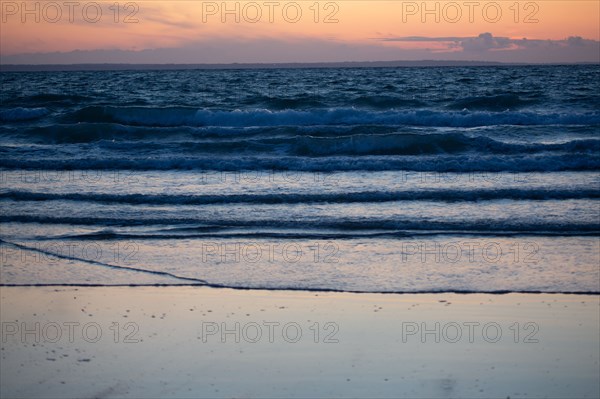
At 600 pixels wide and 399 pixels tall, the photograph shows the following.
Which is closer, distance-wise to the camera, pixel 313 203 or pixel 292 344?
pixel 292 344

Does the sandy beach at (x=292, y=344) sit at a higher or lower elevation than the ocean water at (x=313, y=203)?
lower

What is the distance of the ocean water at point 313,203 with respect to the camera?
23.8ft

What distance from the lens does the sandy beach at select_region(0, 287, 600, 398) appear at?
14.8 ft

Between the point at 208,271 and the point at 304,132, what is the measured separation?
42.8 feet

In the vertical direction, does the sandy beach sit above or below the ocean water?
below

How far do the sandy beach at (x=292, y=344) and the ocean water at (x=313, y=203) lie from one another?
49cm

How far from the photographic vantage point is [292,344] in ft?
17.1

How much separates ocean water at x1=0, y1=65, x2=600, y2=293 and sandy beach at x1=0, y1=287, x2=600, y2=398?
494 mm

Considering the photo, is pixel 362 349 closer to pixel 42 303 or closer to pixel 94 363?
pixel 94 363

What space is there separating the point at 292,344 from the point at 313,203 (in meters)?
5.78

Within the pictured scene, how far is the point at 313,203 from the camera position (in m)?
10.9

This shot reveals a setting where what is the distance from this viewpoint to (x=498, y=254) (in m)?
7.88

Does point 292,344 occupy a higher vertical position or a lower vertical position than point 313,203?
lower

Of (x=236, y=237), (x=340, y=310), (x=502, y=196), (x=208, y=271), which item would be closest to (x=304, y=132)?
(x=502, y=196)
